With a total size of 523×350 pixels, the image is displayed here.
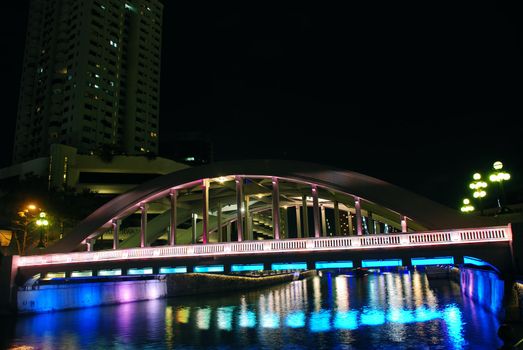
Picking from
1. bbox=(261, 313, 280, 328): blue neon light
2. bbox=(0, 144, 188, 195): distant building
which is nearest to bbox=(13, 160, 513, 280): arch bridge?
bbox=(261, 313, 280, 328): blue neon light

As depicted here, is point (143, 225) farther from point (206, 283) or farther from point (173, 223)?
point (206, 283)

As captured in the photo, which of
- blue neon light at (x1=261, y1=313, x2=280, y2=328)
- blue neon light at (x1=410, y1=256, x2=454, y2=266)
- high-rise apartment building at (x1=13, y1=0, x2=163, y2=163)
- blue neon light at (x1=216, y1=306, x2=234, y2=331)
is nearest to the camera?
blue neon light at (x1=410, y1=256, x2=454, y2=266)

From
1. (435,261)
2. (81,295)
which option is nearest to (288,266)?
(435,261)

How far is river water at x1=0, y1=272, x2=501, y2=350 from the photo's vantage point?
2342 centimetres

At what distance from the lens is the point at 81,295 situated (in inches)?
1585

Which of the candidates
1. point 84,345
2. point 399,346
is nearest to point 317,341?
point 399,346

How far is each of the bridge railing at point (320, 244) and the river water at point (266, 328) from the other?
4.78 meters

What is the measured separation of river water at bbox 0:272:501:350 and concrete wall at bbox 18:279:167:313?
1249mm

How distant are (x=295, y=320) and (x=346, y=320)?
149 inches

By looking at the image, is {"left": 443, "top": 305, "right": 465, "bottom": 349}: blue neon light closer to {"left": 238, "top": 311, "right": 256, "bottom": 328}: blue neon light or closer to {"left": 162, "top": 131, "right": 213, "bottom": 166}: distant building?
{"left": 238, "top": 311, "right": 256, "bottom": 328}: blue neon light

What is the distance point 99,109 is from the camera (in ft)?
300

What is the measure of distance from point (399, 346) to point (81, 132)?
3104 inches

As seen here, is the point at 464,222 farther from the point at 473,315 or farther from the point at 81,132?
the point at 81,132

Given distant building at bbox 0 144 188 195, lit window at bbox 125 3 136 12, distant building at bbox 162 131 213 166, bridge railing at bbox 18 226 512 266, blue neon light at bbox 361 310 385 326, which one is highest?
lit window at bbox 125 3 136 12
